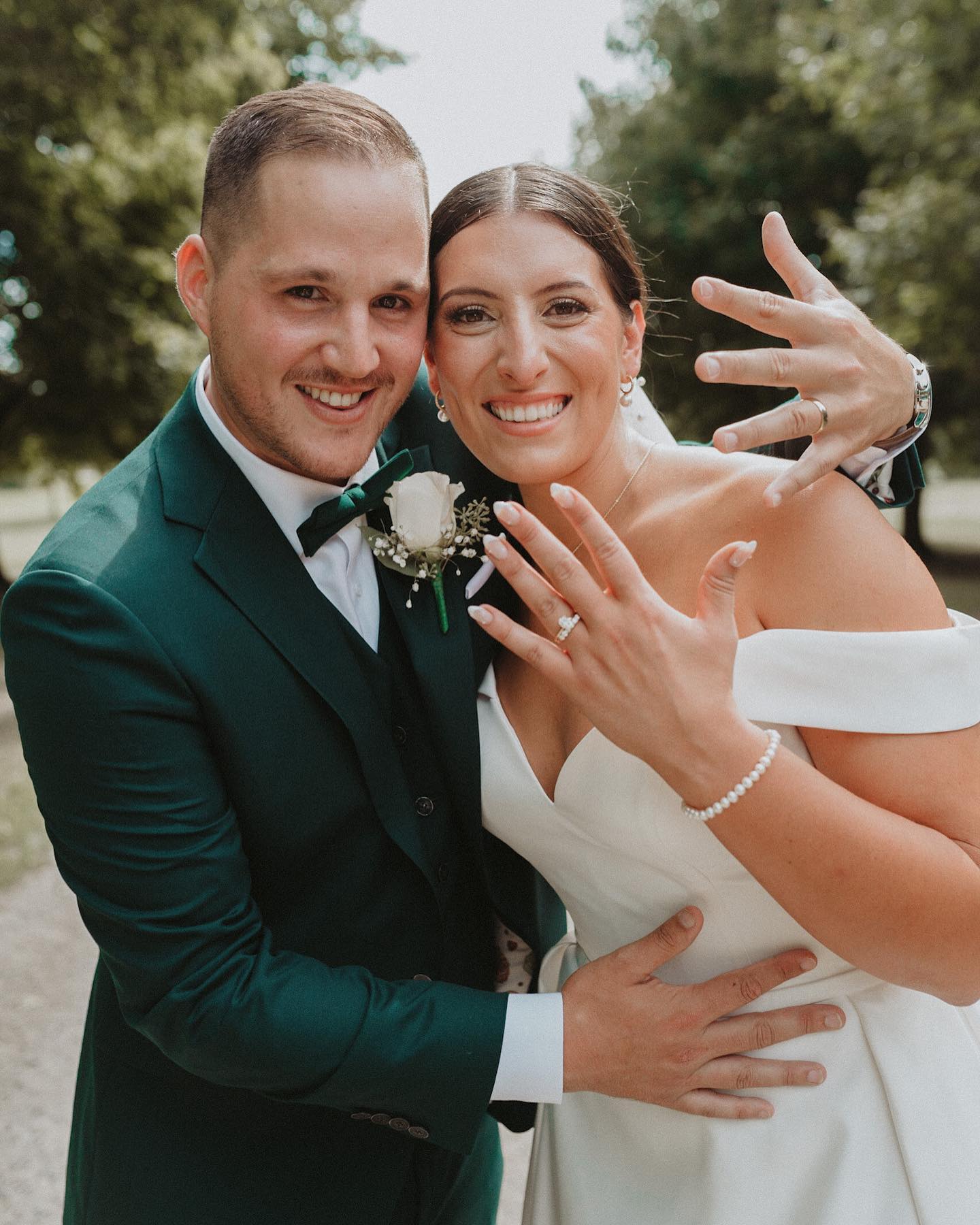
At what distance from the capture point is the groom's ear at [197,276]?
7.65 ft

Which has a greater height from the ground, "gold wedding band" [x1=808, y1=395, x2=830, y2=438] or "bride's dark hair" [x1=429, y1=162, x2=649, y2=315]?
"bride's dark hair" [x1=429, y1=162, x2=649, y2=315]

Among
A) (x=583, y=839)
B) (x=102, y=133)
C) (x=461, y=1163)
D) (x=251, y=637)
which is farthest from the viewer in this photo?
(x=102, y=133)

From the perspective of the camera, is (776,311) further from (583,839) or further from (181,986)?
(181,986)

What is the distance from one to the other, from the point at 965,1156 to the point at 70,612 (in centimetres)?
197

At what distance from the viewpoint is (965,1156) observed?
78.1 inches

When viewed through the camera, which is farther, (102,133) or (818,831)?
(102,133)

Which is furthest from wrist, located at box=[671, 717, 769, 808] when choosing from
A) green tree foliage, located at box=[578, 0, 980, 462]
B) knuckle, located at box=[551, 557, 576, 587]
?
green tree foliage, located at box=[578, 0, 980, 462]

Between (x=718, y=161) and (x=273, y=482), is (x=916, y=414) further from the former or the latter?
(x=718, y=161)

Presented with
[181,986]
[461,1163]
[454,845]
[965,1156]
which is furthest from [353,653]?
[965,1156]

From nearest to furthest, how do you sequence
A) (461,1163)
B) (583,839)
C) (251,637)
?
(251,637) → (583,839) → (461,1163)

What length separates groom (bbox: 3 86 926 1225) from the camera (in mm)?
1947

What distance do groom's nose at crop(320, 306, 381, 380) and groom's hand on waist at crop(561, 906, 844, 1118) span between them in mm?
1317

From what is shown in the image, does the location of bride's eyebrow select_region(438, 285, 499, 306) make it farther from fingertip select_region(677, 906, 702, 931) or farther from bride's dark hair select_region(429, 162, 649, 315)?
fingertip select_region(677, 906, 702, 931)

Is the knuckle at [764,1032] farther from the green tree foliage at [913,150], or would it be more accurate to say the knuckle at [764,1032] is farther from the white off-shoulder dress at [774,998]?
the green tree foliage at [913,150]
